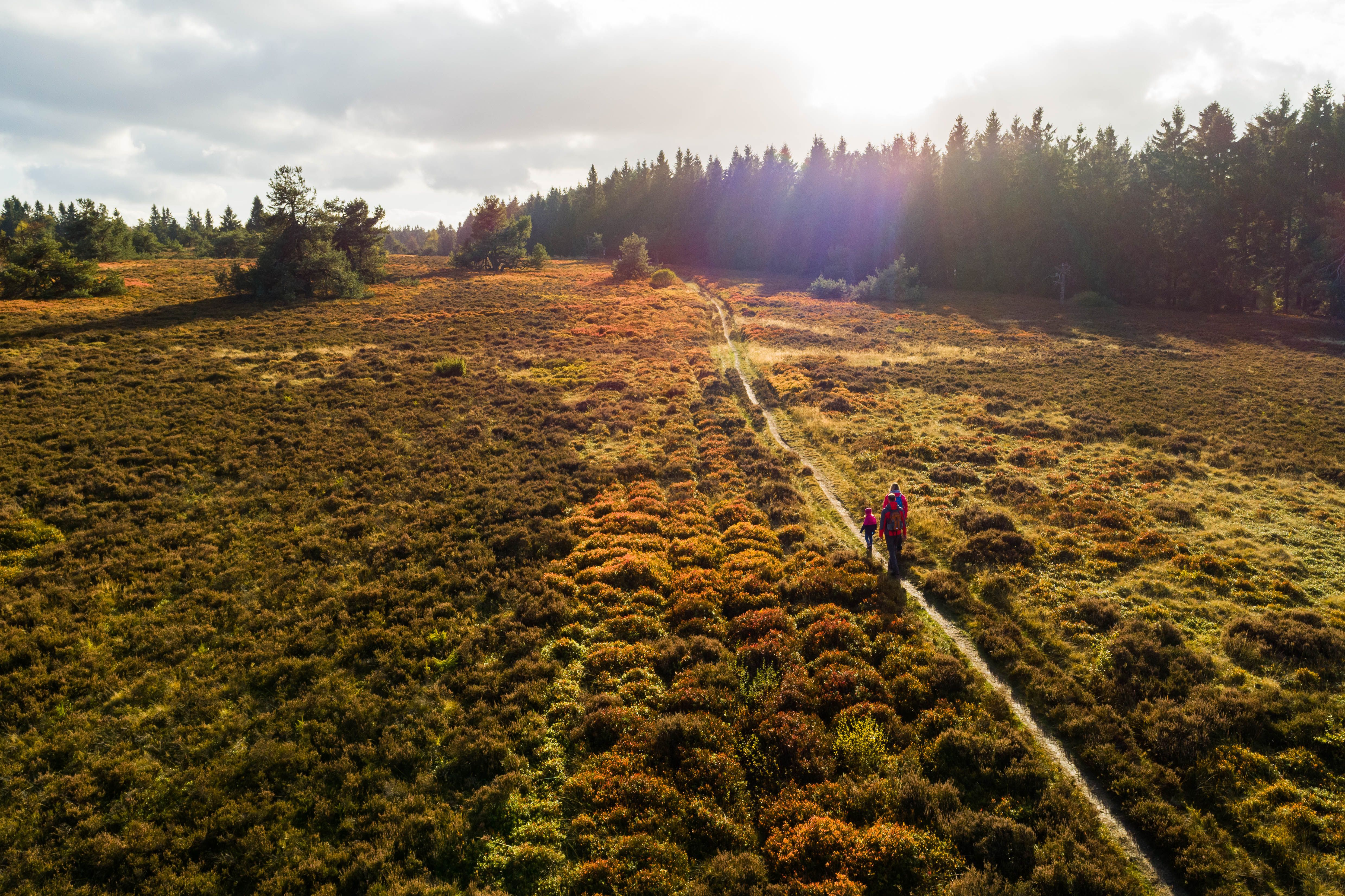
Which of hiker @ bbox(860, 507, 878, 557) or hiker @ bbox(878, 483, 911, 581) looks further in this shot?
hiker @ bbox(860, 507, 878, 557)

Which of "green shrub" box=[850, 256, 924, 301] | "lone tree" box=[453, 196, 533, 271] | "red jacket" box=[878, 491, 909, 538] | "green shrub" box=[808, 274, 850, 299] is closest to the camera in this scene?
"red jacket" box=[878, 491, 909, 538]

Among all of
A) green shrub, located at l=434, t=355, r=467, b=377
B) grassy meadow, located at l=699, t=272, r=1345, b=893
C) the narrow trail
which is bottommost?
the narrow trail

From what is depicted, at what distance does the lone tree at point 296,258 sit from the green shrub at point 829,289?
59.9 metres

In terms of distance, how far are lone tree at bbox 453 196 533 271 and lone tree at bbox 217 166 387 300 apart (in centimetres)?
3239

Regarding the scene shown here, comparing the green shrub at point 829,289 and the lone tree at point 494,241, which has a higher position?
the lone tree at point 494,241

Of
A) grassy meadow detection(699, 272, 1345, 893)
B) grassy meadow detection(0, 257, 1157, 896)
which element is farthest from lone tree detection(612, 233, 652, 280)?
grassy meadow detection(0, 257, 1157, 896)

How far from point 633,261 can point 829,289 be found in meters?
30.1

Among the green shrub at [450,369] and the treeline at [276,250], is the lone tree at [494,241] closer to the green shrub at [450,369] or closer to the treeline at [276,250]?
the treeline at [276,250]

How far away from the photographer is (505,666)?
12070mm

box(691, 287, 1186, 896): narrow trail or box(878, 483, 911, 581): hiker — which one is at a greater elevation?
box(878, 483, 911, 581): hiker

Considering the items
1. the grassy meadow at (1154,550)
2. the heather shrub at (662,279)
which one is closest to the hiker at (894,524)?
the grassy meadow at (1154,550)

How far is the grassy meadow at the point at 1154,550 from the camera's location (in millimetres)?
8836

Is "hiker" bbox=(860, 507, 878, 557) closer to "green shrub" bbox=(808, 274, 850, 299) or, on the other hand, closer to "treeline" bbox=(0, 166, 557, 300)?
"treeline" bbox=(0, 166, 557, 300)

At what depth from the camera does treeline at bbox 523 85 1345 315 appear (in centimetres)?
6056
